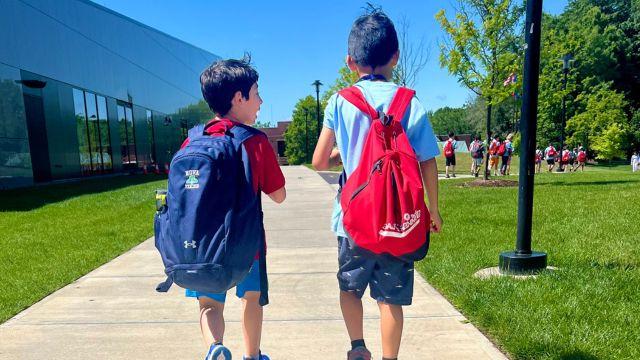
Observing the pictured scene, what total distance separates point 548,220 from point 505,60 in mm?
7484

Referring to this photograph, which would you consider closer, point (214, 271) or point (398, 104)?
point (214, 271)

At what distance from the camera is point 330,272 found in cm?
469

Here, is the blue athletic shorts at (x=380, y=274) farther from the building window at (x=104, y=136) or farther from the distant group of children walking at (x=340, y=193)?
the building window at (x=104, y=136)

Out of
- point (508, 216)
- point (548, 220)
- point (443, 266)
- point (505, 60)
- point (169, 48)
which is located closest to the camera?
point (443, 266)

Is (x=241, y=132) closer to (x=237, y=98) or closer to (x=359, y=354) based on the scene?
(x=237, y=98)

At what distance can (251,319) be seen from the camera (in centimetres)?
235

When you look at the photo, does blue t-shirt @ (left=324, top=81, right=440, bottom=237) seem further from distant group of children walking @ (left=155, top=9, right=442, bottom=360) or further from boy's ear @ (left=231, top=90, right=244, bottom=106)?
boy's ear @ (left=231, top=90, right=244, bottom=106)

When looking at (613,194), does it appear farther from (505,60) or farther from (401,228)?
(401,228)

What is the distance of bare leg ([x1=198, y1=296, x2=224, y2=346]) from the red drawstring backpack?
865mm

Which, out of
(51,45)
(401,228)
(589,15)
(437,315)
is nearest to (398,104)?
(401,228)

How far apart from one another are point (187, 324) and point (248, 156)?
6.16 ft

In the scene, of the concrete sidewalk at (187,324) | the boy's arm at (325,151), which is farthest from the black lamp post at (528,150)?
the boy's arm at (325,151)

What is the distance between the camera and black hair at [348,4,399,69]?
2240 millimetres

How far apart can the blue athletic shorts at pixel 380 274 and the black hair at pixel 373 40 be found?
3.21 ft
